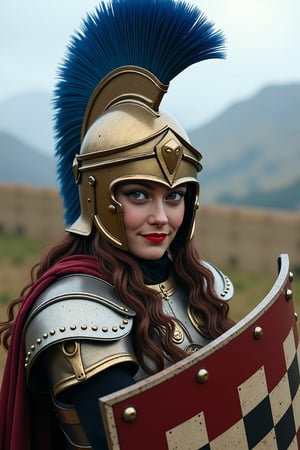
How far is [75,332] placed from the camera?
1.86 metres

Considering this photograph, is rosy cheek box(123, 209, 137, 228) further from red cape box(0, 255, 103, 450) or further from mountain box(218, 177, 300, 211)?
mountain box(218, 177, 300, 211)

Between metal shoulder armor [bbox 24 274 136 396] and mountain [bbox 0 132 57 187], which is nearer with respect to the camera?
metal shoulder armor [bbox 24 274 136 396]

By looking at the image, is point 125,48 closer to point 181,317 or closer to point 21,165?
point 181,317

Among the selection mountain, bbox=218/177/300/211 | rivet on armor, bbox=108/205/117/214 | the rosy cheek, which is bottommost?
mountain, bbox=218/177/300/211

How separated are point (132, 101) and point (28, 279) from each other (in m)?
7.58

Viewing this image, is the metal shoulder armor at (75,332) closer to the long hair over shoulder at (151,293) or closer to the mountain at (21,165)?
the long hair over shoulder at (151,293)

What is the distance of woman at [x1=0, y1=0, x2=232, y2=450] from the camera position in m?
1.90

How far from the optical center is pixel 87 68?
Answer: 7.77 feet

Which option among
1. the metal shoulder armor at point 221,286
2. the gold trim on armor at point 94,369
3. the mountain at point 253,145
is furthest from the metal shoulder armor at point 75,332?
the mountain at point 253,145

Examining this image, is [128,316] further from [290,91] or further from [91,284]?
[290,91]

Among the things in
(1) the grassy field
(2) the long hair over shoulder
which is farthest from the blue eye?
(1) the grassy field

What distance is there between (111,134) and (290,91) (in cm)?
3429

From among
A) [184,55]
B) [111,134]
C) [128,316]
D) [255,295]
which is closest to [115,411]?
[128,316]

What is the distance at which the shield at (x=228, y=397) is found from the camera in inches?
64.1
